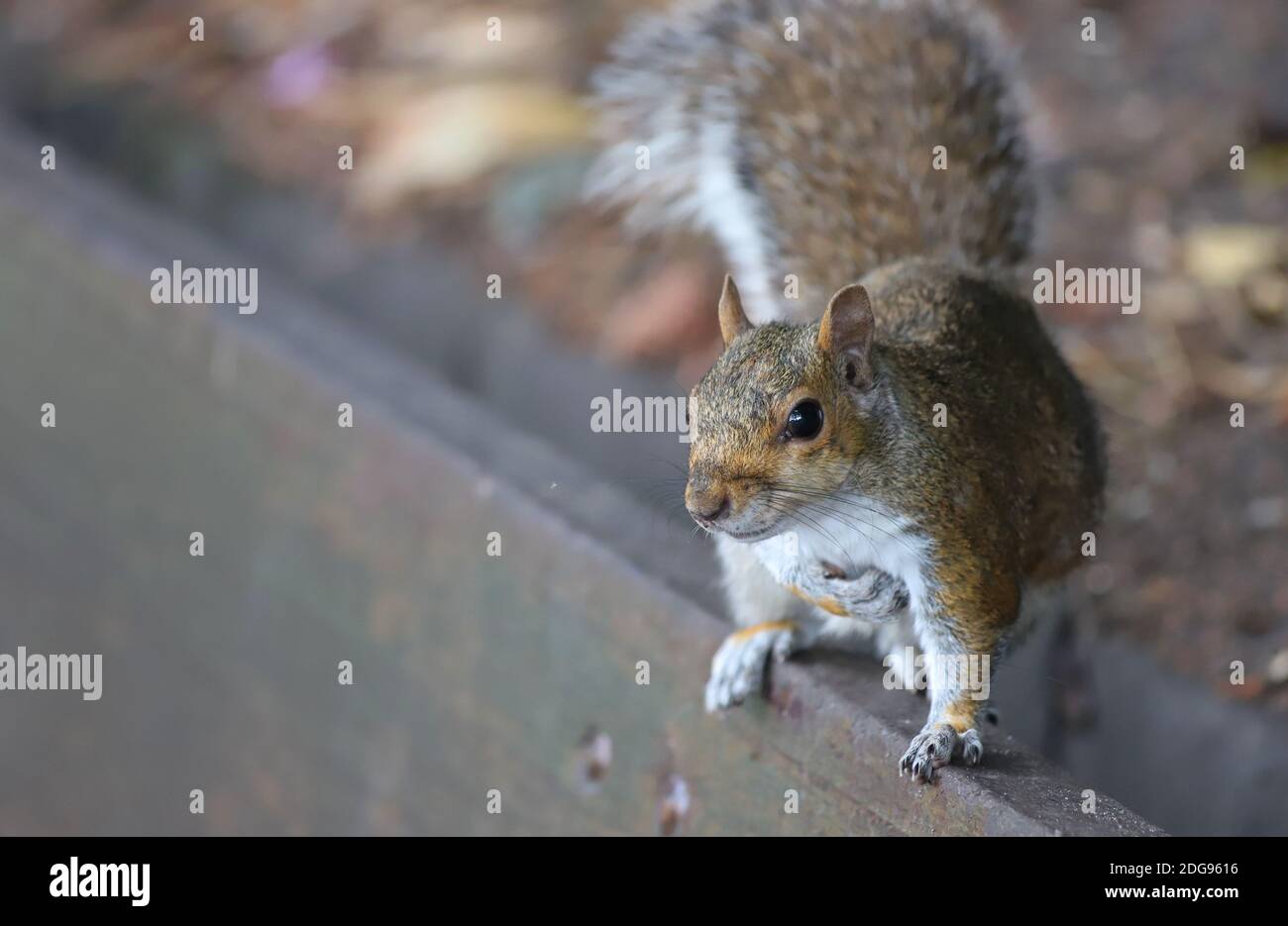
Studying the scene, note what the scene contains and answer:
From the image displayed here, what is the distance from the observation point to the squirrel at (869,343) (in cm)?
169

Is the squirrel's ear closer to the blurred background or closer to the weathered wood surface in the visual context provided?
the blurred background

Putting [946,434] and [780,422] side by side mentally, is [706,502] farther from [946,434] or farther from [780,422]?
[946,434]

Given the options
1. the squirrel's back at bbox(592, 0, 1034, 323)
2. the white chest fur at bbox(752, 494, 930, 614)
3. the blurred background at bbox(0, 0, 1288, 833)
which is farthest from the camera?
the blurred background at bbox(0, 0, 1288, 833)

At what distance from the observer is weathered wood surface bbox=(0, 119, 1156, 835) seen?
204 cm

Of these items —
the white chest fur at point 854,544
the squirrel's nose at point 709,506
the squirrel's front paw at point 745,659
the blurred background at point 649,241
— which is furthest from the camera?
the blurred background at point 649,241

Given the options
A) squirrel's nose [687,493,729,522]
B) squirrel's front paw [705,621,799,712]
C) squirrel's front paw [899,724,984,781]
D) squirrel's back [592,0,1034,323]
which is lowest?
squirrel's front paw [899,724,984,781]

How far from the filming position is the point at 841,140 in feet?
7.78

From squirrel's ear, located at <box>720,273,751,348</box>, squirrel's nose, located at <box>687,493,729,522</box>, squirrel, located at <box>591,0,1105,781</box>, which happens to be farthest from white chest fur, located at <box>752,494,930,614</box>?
squirrel's ear, located at <box>720,273,751,348</box>

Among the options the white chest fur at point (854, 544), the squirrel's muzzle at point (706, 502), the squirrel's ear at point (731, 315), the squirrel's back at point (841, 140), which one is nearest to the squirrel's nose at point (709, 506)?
the squirrel's muzzle at point (706, 502)

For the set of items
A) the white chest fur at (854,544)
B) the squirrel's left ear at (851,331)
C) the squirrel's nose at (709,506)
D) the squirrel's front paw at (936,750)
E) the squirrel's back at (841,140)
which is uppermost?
the squirrel's back at (841,140)

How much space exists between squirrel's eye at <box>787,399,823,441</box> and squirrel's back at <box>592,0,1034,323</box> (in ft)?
1.81

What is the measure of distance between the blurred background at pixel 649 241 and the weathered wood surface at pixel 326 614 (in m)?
0.06

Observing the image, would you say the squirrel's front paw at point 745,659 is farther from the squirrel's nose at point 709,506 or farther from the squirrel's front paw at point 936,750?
the squirrel's nose at point 709,506
